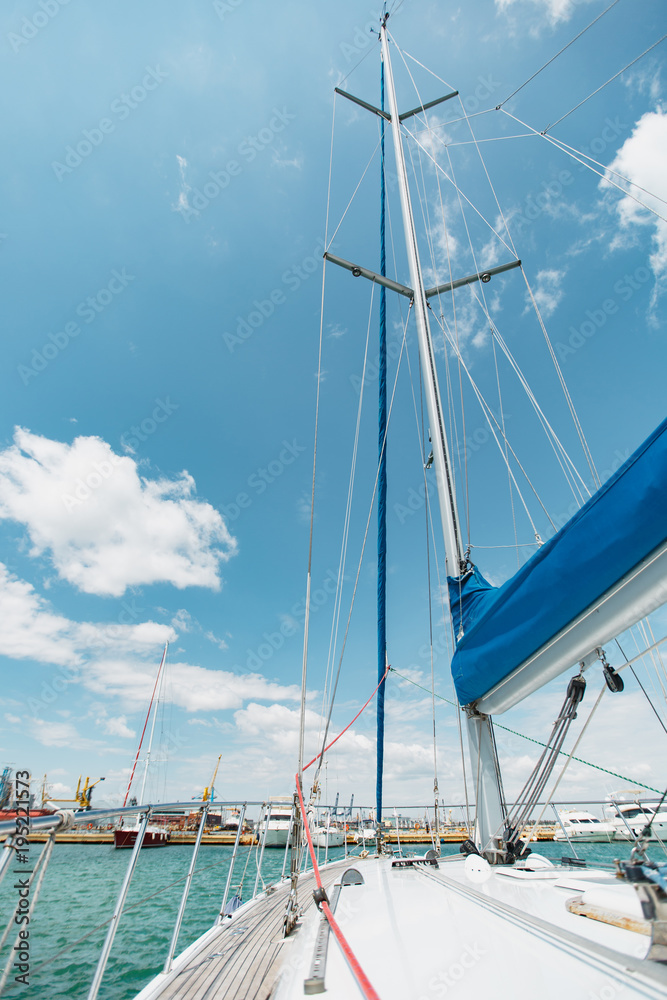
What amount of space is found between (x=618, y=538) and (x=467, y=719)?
8.73 ft

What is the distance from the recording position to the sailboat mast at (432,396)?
5.23 m

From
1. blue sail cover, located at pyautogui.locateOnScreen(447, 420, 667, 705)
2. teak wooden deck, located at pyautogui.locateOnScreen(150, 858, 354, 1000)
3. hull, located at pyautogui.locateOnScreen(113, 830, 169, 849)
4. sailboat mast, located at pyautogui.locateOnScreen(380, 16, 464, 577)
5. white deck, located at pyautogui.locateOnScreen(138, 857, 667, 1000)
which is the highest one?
sailboat mast, located at pyautogui.locateOnScreen(380, 16, 464, 577)

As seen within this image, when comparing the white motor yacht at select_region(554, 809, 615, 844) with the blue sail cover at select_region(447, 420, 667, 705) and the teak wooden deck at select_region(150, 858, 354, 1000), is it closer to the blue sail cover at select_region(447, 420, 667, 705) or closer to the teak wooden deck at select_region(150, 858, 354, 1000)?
the teak wooden deck at select_region(150, 858, 354, 1000)

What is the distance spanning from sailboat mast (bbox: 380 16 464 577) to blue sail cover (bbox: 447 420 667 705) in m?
1.21

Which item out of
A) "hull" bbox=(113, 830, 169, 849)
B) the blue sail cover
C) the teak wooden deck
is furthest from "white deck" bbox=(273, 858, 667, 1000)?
"hull" bbox=(113, 830, 169, 849)

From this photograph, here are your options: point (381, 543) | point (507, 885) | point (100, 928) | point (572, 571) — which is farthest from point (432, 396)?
point (100, 928)

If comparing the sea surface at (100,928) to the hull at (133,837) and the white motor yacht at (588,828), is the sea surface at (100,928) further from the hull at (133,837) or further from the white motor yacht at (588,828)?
the white motor yacht at (588,828)

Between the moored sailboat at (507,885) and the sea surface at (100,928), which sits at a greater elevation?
the moored sailboat at (507,885)

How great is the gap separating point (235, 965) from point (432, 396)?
19.7 ft

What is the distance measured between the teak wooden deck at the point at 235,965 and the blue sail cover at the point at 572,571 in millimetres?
2614

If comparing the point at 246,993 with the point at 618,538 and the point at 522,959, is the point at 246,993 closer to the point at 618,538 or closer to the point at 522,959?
the point at 522,959

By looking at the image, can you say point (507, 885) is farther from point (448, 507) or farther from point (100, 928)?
point (448, 507)

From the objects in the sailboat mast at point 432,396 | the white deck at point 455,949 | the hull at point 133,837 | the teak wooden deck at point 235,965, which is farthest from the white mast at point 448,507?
the hull at point 133,837

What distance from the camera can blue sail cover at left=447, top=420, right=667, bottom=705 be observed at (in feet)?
8.27
